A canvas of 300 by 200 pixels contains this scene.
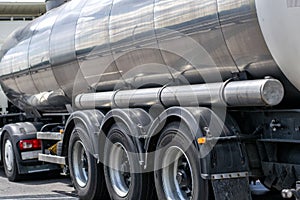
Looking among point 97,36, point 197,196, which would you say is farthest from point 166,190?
point 97,36

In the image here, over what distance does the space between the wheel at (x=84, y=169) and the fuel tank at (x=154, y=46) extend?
792 mm

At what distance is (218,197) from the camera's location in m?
6.45

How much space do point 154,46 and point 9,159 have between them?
592 cm

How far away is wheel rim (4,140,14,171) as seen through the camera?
12583mm

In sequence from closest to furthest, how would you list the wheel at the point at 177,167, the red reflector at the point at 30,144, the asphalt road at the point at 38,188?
1. the wheel at the point at 177,167
2. the asphalt road at the point at 38,188
3. the red reflector at the point at 30,144

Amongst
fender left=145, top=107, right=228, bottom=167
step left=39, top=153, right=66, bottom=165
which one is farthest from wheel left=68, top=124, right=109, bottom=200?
fender left=145, top=107, right=228, bottom=167

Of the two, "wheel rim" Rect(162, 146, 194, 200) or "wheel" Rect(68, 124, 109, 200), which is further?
"wheel" Rect(68, 124, 109, 200)

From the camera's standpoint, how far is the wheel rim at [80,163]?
385 inches

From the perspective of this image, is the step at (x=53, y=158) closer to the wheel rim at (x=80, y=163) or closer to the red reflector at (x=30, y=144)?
the wheel rim at (x=80, y=163)

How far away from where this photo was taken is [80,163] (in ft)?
32.7

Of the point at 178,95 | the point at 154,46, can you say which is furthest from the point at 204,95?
the point at 154,46

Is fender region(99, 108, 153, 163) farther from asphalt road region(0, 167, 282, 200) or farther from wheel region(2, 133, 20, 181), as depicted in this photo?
wheel region(2, 133, 20, 181)

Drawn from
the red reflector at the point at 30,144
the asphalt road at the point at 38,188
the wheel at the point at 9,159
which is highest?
the red reflector at the point at 30,144

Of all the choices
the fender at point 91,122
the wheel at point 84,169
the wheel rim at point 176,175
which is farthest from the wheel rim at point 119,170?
the wheel rim at point 176,175
